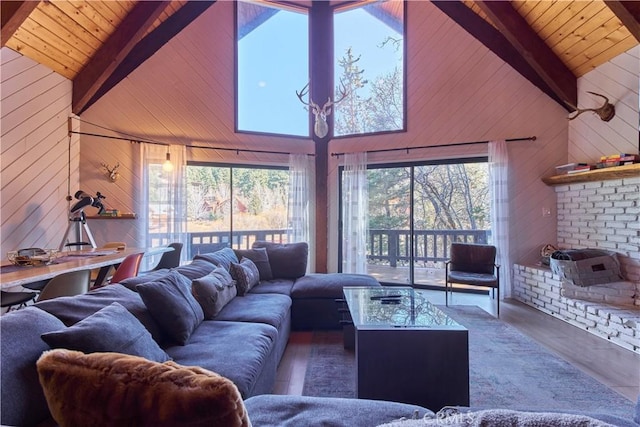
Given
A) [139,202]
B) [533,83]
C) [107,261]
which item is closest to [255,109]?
[139,202]

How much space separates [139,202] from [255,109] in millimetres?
2489

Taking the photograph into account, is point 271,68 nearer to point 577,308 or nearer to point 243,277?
point 243,277

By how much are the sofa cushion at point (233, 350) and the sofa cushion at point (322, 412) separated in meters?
0.27

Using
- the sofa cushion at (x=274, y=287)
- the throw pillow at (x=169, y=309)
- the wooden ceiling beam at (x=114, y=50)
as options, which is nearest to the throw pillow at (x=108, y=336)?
the throw pillow at (x=169, y=309)

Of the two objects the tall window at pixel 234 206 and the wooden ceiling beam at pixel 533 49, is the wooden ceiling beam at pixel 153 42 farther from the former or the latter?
the wooden ceiling beam at pixel 533 49

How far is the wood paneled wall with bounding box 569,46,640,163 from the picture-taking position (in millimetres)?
3585

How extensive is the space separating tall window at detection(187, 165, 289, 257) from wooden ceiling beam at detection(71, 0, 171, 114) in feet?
5.57

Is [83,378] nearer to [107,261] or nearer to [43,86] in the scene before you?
[107,261]

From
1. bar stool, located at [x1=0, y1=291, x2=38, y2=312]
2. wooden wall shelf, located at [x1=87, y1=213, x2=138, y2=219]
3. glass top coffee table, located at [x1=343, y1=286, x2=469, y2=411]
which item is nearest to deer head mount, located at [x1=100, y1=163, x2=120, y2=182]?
wooden wall shelf, located at [x1=87, y1=213, x2=138, y2=219]

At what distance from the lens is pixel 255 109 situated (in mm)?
5652

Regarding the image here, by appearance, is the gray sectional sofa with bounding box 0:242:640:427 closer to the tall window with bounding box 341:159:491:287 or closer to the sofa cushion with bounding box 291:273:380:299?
the sofa cushion with bounding box 291:273:380:299

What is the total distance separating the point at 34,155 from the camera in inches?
155

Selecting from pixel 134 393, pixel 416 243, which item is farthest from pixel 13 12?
pixel 416 243

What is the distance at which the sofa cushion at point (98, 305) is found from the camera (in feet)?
5.18
